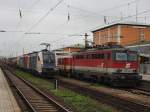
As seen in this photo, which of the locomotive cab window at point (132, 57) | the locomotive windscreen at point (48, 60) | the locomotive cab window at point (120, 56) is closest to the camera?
the locomotive cab window at point (120, 56)

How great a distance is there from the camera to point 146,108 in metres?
17.3

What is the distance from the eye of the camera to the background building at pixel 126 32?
75.6 m

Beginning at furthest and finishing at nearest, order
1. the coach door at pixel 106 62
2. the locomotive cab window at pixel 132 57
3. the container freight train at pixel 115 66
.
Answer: the coach door at pixel 106 62
the locomotive cab window at pixel 132 57
the container freight train at pixel 115 66

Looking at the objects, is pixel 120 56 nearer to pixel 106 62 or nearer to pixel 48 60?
pixel 106 62

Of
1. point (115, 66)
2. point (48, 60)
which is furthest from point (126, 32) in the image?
point (115, 66)

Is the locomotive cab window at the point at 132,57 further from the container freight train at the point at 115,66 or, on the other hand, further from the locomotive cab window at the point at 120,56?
the locomotive cab window at the point at 120,56

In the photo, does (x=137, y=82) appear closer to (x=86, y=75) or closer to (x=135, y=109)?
(x=86, y=75)

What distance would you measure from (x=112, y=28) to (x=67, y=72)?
31.2 m

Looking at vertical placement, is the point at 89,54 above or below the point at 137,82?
above

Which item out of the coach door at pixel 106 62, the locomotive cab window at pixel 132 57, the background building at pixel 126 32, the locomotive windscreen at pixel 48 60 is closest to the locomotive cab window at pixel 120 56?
the locomotive cab window at pixel 132 57

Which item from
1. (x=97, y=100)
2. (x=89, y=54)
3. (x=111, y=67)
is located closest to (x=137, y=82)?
(x=111, y=67)

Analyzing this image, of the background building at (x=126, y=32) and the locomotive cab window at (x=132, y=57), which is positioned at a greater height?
the background building at (x=126, y=32)

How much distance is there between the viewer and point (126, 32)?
76875 mm

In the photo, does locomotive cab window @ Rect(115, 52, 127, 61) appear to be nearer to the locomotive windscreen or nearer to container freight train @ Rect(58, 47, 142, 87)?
container freight train @ Rect(58, 47, 142, 87)
